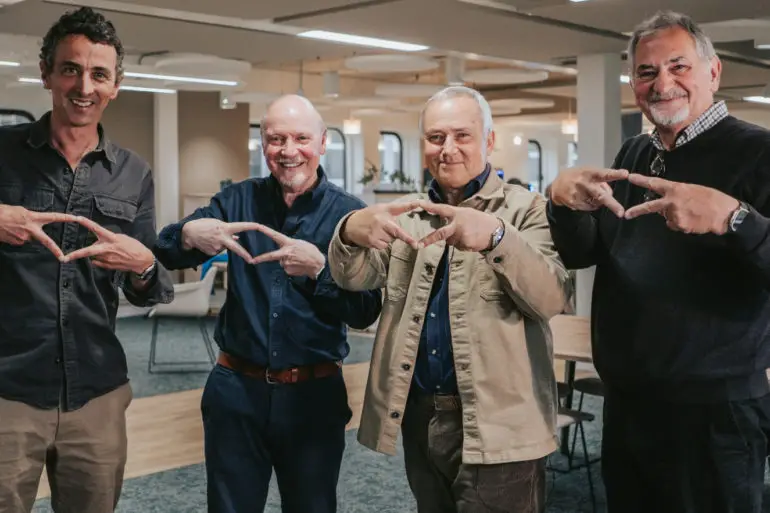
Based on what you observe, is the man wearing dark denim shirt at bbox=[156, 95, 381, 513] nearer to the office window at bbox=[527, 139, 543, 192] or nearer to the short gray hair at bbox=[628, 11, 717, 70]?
the short gray hair at bbox=[628, 11, 717, 70]

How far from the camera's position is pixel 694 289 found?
2029mm

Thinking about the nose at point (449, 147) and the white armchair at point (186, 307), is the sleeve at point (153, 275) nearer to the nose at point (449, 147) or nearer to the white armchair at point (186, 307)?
the nose at point (449, 147)

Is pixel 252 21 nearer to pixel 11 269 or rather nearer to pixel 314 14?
pixel 314 14

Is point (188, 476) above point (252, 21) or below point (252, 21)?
below

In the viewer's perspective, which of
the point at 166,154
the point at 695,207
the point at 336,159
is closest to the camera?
the point at 695,207

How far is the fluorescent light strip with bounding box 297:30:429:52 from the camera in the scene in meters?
8.33

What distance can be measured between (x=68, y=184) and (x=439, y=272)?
1001 mm

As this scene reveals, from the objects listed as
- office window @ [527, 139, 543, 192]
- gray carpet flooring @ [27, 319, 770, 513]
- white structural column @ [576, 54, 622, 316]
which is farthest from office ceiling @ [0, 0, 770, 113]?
office window @ [527, 139, 543, 192]

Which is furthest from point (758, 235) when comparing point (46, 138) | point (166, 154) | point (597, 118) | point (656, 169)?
point (166, 154)

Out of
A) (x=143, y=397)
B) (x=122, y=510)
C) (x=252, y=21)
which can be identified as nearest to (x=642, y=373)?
(x=122, y=510)

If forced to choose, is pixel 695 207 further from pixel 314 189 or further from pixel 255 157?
pixel 255 157

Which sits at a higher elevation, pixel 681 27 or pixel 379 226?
pixel 681 27

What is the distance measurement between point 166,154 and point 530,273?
12.2 m

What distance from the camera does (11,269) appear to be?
2.28m
